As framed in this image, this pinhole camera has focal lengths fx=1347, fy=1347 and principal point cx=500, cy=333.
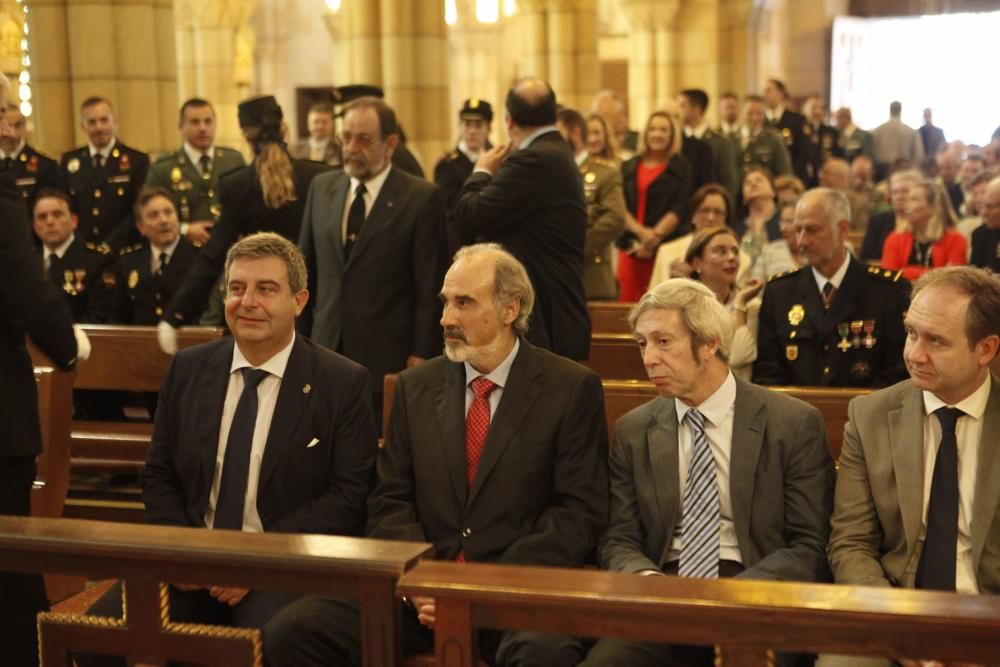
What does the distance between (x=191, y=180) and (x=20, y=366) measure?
13.5 feet

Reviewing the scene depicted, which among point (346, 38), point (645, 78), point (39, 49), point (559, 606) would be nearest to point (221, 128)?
point (645, 78)

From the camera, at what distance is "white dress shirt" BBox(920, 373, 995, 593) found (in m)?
3.62

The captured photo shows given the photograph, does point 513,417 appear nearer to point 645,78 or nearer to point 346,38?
point 346,38

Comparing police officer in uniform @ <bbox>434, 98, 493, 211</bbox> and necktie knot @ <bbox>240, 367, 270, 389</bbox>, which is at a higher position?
police officer in uniform @ <bbox>434, 98, 493, 211</bbox>

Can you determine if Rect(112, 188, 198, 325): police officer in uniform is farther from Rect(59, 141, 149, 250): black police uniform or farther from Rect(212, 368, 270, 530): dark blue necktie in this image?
Rect(212, 368, 270, 530): dark blue necktie

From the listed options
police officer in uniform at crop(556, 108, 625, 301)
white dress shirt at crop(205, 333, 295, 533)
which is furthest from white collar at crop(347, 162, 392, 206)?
police officer in uniform at crop(556, 108, 625, 301)

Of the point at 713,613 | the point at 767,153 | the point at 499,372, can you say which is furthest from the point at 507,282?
the point at 767,153

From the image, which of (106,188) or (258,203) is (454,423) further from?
(106,188)

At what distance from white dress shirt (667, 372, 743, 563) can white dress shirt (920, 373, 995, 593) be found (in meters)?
0.53

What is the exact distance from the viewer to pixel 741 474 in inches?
150

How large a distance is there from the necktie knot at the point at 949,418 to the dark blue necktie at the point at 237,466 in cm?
201

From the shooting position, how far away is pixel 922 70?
92.9 ft

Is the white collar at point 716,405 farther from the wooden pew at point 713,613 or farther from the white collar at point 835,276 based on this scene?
the white collar at point 835,276

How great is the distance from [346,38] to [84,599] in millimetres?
7778
